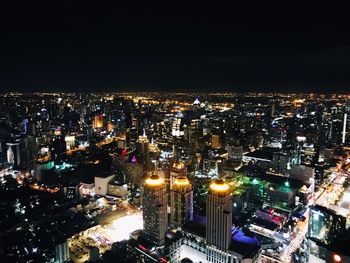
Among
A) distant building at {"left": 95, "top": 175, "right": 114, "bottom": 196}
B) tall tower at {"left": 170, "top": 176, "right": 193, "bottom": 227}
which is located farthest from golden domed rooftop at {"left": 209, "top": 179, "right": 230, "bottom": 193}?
distant building at {"left": 95, "top": 175, "right": 114, "bottom": 196}

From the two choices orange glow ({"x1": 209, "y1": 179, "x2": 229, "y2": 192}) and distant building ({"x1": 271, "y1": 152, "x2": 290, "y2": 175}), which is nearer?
orange glow ({"x1": 209, "y1": 179, "x2": 229, "y2": 192})

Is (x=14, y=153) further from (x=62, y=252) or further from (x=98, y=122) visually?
(x=62, y=252)

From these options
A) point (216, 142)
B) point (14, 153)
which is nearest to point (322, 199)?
point (216, 142)

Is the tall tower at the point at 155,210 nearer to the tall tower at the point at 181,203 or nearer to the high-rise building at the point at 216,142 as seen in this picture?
the tall tower at the point at 181,203

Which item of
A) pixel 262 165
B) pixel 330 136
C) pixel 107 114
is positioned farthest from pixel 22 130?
pixel 330 136

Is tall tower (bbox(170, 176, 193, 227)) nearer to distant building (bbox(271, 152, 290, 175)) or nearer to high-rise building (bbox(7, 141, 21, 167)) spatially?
distant building (bbox(271, 152, 290, 175))

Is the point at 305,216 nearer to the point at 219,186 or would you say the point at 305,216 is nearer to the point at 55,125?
the point at 219,186
